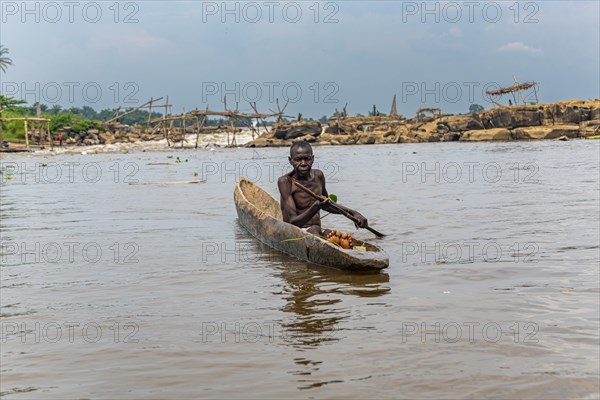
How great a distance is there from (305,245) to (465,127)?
43.0m

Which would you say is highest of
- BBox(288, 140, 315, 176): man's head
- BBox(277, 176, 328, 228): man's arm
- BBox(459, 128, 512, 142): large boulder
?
BBox(459, 128, 512, 142): large boulder

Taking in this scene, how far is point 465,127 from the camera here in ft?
157

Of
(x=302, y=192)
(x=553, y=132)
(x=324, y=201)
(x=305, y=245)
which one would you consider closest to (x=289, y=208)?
(x=302, y=192)

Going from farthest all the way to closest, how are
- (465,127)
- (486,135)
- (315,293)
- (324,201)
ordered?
1. (465,127)
2. (486,135)
3. (324,201)
4. (315,293)

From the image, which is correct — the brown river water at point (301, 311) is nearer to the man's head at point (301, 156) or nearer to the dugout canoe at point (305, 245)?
the dugout canoe at point (305, 245)

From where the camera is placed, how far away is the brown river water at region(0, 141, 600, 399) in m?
3.50

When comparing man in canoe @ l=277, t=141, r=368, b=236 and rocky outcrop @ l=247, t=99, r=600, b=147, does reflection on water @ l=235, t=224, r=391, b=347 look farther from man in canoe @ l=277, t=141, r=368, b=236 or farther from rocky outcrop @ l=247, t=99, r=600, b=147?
rocky outcrop @ l=247, t=99, r=600, b=147

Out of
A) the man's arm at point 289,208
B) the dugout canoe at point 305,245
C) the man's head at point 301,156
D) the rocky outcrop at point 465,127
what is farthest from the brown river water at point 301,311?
the rocky outcrop at point 465,127

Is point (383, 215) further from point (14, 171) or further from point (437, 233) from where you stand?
point (14, 171)

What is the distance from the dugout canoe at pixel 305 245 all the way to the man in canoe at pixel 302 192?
0.62 feet

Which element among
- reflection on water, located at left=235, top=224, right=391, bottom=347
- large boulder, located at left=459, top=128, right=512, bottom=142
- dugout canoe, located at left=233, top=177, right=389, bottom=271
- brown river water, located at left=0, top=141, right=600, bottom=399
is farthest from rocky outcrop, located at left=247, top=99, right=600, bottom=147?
reflection on water, located at left=235, top=224, right=391, bottom=347

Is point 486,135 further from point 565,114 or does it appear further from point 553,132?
point 565,114

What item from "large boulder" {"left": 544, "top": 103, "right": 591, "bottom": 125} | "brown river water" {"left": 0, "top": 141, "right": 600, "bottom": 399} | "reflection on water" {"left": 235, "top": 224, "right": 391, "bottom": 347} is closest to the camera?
"brown river water" {"left": 0, "top": 141, "right": 600, "bottom": 399}

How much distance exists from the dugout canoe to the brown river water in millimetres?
122
